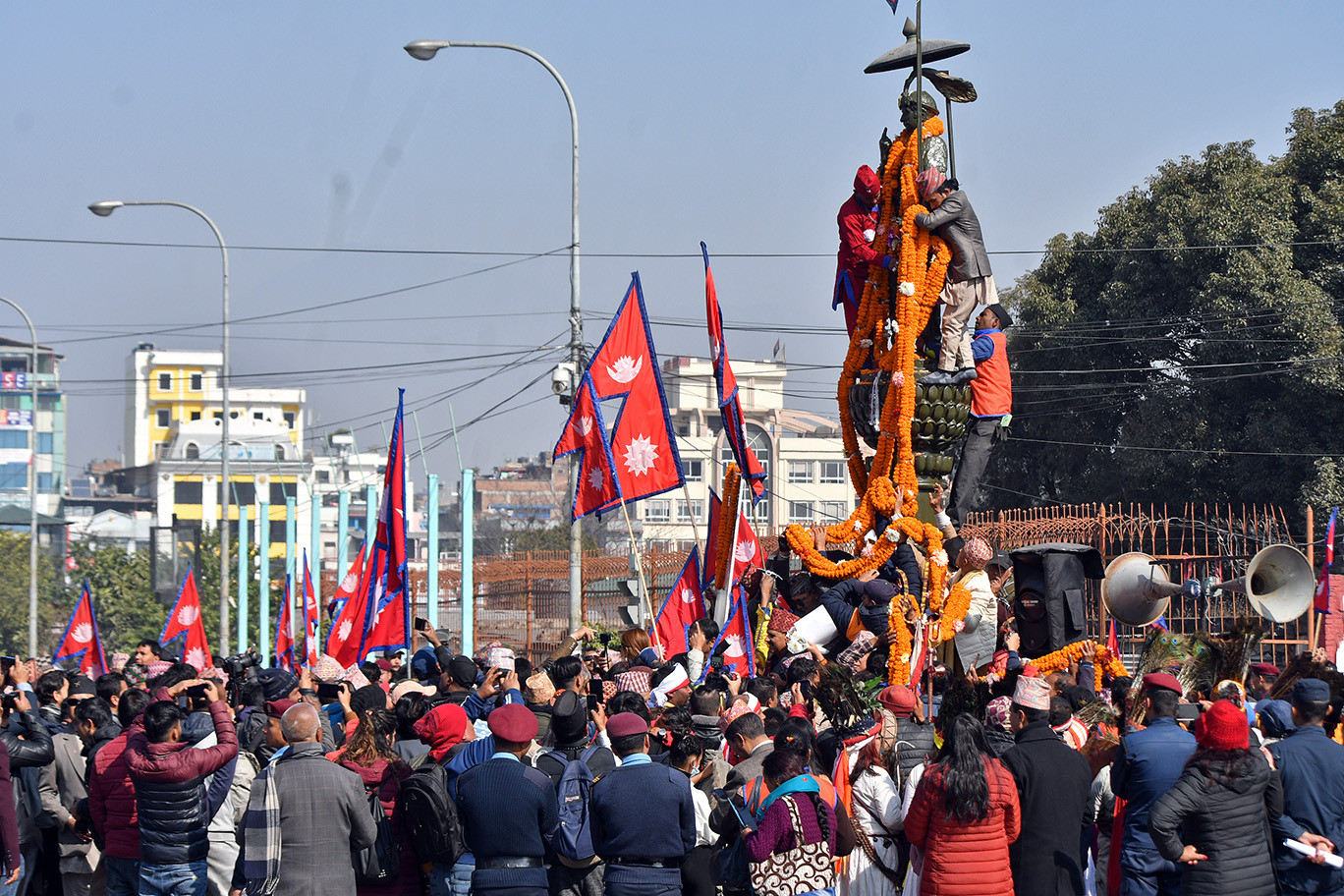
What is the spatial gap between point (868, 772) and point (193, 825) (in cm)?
379

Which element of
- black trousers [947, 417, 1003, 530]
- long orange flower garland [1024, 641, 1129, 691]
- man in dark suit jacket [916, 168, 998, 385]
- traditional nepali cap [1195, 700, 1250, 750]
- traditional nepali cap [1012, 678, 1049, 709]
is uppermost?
man in dark suit jacket [916, 168, 998, 385]

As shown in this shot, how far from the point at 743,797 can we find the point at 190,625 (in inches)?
598

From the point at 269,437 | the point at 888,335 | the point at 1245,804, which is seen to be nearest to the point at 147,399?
the point at 269,437

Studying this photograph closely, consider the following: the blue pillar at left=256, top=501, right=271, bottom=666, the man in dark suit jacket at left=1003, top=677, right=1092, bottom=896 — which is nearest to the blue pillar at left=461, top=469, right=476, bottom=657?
the blue pillar at left=256, top=501, right=271, bottom=666

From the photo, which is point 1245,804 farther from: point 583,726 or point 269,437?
point 269,437

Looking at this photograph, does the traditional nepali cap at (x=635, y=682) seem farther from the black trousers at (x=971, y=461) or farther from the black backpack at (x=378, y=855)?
the black trousers at (x=971, y=461)

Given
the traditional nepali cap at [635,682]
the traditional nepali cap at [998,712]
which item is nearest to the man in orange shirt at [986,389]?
the traditional nepali cap at [635,682]

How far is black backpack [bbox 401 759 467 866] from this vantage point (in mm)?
7352

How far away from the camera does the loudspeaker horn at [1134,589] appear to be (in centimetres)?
1299

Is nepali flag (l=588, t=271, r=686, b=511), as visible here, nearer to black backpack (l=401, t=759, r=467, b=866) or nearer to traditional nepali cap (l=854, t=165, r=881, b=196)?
traditional nepali cap (l=854, t=165, r=881, b=196)

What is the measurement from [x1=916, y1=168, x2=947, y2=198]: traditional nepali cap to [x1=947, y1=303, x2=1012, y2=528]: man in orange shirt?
1.26 m

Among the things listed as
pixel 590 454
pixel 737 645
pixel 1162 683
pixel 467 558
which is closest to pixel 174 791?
pixel 1162 683

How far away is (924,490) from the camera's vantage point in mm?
14062

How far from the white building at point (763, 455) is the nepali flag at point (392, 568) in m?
50.3
